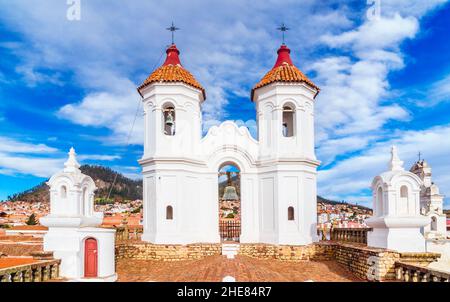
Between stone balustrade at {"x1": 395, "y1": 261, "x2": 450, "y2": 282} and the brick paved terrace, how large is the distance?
295cm

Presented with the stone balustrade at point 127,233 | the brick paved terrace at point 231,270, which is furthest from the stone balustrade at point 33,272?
the stone balustrade at point 127,233

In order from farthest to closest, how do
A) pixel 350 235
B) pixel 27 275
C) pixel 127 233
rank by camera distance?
pixel 127 233 → pixel 350 235 → pixel 27 275

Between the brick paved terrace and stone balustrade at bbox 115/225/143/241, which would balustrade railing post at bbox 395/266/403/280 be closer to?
the brick paved terrace

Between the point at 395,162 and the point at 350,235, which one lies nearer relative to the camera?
the point at 395,162

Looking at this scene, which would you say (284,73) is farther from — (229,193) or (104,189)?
(104,189)

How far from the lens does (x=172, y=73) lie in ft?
70.7

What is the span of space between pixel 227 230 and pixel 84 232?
33.8ft

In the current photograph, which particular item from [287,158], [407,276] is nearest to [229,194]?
[287,158]

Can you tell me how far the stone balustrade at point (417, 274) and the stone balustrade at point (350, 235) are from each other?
4212 millimetres

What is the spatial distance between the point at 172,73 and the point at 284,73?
5790 mm

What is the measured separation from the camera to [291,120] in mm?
22828

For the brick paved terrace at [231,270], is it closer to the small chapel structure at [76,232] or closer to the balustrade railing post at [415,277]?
the small chapel structure at [76,232]

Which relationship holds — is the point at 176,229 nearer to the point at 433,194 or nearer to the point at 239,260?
the point at 239,260
